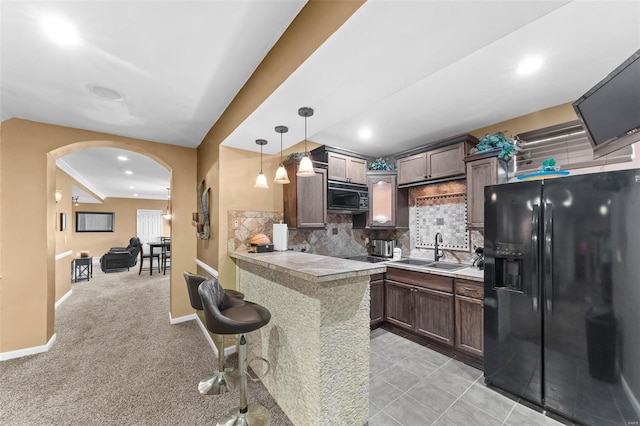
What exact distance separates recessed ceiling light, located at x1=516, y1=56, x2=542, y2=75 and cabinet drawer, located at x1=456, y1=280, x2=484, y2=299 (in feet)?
6.16

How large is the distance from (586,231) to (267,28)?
2539mm

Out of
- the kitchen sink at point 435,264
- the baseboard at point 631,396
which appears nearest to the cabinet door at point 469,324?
the kitchen sink at point 435,264

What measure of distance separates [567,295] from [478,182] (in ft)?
4.44

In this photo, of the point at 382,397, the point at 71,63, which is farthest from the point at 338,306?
the point at 71,63

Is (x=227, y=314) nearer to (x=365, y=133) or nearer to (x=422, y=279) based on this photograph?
(x=422, y=279)

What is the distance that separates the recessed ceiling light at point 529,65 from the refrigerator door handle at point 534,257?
3.45 feet

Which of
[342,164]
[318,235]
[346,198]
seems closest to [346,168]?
[342,164]

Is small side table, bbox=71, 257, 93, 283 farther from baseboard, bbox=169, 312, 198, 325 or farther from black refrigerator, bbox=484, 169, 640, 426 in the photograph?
black refrigerator, bbox=484, 169, 640, 426

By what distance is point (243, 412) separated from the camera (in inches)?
67.8

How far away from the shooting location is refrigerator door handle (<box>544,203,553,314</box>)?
6.22 ft

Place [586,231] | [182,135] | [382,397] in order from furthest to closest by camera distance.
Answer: [182,135]
[382,397]
[586,231]

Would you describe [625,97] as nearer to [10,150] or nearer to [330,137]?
[330,137]

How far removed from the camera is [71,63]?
6.00 feet

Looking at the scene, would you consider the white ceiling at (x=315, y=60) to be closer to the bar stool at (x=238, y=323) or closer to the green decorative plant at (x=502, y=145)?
the green decorative plant at (x=502, y=145)
